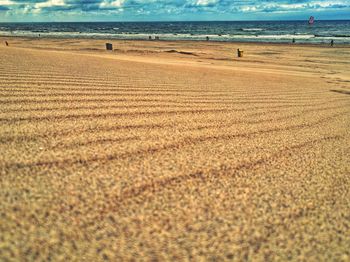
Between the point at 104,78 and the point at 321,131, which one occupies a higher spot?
the point at 104,78

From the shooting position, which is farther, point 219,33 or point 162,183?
point 219,33

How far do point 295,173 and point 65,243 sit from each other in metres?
0.79

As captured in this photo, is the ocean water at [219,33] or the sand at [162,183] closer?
the sand at [162,183]

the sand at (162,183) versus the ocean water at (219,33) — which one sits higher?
the ocean water at (219,33)

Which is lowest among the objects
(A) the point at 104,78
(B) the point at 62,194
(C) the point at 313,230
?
(C) the point at 313,230

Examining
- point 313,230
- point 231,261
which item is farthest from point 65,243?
point 313,230

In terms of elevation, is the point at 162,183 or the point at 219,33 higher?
the point at 219,33

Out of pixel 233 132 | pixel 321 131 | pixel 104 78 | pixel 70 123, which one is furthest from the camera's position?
pixel 104 78

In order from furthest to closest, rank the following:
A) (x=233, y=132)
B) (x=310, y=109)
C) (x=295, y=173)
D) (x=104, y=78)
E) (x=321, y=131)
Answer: (x=104, y=78)
(x=310, y=109)
(x=321, y=131)
(x=233, y=132)
(x=295, y=173)

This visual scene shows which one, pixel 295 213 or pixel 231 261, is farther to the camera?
pixel 295 213

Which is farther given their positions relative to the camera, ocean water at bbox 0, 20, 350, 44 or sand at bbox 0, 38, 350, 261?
ocean water at bbox 0, 20, 350, 44

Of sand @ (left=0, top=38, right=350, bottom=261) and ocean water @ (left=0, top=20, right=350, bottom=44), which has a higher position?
ocean water @ (left=0, top=20, right=350, bottom=44)

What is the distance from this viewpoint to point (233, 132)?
1533mm

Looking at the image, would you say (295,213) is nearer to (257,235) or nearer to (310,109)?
(257,235)
